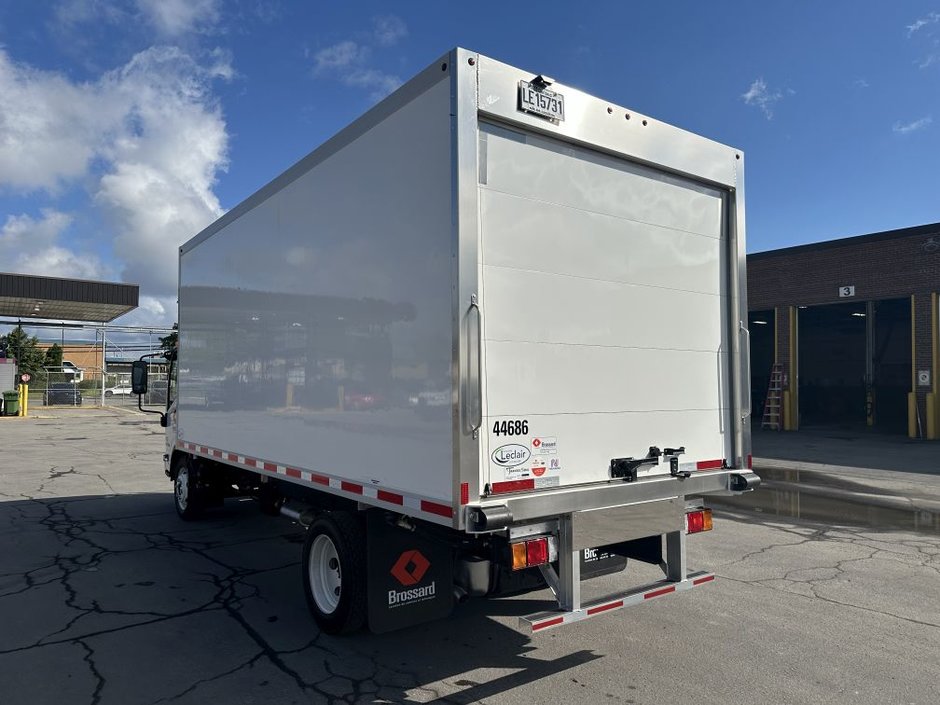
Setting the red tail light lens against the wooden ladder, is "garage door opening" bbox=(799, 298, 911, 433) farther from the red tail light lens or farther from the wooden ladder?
the red tail light lens

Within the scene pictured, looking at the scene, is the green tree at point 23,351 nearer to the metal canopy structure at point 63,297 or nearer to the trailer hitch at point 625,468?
the metal canopy structure at point 63,297

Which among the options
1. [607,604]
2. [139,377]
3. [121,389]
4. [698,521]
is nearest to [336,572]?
[607,604]

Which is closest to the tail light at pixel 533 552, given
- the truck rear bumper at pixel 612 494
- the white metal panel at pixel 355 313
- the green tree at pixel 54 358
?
the truck rear bumper at pixel 612 494

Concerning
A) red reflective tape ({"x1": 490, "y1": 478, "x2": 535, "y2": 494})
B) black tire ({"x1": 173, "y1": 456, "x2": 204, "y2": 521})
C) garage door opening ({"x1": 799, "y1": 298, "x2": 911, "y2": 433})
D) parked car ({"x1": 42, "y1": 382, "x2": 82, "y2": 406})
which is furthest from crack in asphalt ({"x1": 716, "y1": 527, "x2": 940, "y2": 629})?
parked car ({"x1": 42, "y1": 382, "x2": 82, "y2": 406})

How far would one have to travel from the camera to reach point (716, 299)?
5113 mm

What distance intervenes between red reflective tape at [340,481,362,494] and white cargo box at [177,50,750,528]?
12mm

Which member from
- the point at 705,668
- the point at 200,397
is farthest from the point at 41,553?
the point at 705,668

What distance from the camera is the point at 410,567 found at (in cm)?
439

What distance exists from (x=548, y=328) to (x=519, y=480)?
0.94 m

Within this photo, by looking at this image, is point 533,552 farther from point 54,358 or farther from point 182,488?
point 54,358

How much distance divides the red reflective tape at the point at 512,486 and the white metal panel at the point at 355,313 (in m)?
0.29

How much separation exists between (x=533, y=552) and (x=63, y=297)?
1491 inches

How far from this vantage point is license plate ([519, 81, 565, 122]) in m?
3.85

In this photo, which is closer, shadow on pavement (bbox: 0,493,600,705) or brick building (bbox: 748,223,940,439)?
shadow on pavement (bbox: 0,493,600,705)
